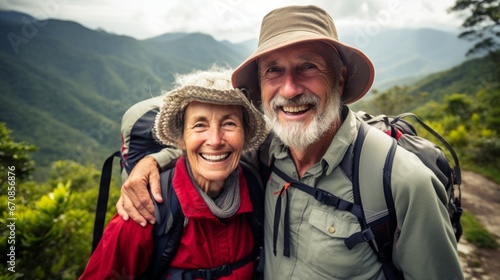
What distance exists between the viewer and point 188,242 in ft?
6.46

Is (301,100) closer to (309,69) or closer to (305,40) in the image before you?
(309,69)

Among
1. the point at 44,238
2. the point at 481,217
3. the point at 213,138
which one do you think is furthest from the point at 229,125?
the point at 481,217

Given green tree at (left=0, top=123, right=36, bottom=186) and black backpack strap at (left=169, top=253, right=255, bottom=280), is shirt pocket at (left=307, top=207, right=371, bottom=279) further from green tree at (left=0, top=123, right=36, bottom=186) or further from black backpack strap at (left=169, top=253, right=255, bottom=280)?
green tree at (left=0, top=123, right=36, bottom=186)

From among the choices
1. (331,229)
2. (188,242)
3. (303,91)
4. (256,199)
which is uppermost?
(303,91)

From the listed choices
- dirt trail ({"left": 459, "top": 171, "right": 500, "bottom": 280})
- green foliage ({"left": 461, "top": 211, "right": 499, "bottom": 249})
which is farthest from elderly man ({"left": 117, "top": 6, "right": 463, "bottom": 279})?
green foliage ({"left": 461, "top": 211, "right": 499, "bottom": 249})

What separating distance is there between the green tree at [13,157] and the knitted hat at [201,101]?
351cm

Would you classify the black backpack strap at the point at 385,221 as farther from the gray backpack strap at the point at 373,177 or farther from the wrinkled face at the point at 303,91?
the wrinkled face at the point at 303,91

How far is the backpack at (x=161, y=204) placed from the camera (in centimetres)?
194

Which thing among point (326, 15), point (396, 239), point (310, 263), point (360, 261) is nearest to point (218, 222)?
point (310, 263)

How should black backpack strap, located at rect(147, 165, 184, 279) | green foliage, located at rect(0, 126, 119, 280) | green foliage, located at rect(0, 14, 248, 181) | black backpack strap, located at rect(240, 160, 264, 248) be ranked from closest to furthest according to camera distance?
black backpack strap, located at rect(147, 165, 184, 279) < black backpack strap, located at rect(240, 160, 264, 248) < green foliage, located at rect(0, 126, 119, 280) < green foliage, located at rect(0, 14, 248, 181)

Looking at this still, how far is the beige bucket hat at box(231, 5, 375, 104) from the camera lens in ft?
6.37

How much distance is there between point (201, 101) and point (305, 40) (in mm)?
871

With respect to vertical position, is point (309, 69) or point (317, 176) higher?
point (309, 69)

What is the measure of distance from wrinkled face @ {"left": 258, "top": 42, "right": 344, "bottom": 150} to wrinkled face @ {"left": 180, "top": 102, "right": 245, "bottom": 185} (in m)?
0.39
